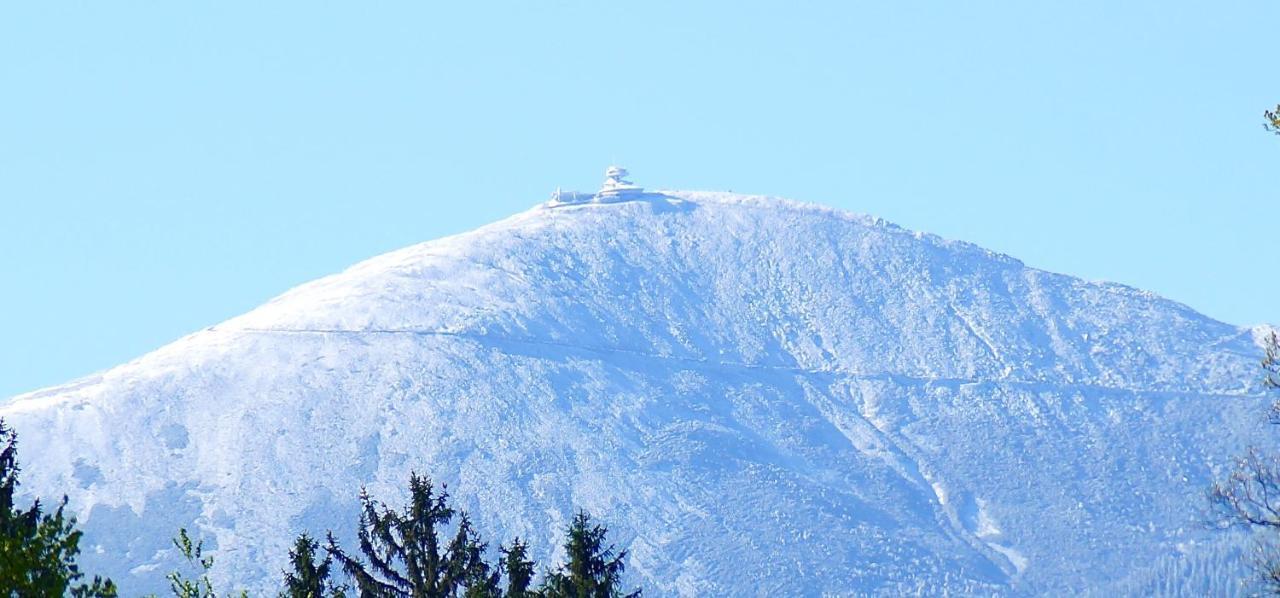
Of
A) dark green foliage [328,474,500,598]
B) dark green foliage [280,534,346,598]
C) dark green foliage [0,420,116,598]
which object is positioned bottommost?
dark green foliage [0,420,116,598]

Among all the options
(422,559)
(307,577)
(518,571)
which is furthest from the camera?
(518,571)

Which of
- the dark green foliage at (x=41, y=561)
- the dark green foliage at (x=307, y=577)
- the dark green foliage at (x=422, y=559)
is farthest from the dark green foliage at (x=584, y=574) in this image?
the dark green foliage at (x=41, y=561)

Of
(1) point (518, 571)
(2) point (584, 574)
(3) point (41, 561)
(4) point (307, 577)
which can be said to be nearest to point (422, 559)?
(1) point (518, 571)


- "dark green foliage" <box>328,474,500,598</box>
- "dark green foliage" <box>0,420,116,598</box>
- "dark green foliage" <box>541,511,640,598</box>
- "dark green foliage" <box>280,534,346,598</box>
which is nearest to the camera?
"dark green foliage" <box>0,420,116,598</box>

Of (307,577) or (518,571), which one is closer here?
(307,577)

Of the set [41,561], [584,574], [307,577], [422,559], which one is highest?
[584,574]

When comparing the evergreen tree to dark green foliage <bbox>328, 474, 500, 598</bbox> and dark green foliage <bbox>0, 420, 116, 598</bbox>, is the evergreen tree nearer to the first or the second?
dark green foliage <bbox>328, 474, 500, 598</bbox>

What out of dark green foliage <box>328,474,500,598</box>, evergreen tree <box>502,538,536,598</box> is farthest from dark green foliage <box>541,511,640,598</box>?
dark green foliage <box>328,474,500,598</box>

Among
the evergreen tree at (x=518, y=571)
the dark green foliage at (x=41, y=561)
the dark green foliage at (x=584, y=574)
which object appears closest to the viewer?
the dark green foliage at (x=41, y=561)

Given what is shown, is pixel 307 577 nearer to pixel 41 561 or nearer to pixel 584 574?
A: pixel 584 574

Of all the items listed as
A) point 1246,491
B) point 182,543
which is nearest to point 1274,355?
point 1246,491

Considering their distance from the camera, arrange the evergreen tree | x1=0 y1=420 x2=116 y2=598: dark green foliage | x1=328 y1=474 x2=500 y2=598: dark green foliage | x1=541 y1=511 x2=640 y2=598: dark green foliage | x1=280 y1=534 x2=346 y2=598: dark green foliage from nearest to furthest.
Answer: x1=0 y1=420 x2=116 y2=598: dark green foliage, x1=280 y1=534 x2=346 y2=598: dark green foliage, x1=328 y1=474 x2=500 y2=598: dark green foliage, x1=541 y1=511 x2=640 y2=598: dark green foliage, the evergreen tree

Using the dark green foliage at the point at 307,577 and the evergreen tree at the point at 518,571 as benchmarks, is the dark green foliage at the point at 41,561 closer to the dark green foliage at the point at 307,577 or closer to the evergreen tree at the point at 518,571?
the dark green foliage at the point at 307,577

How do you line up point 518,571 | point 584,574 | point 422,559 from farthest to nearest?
point 518,571 → point 584,574 → point 422,559
